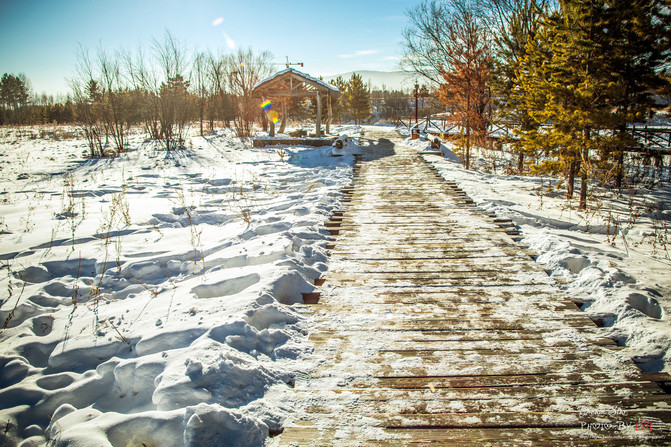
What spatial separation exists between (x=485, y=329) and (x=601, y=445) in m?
1.12

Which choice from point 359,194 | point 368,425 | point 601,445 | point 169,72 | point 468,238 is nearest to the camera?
point 601,445

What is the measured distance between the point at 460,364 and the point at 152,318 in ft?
8.97

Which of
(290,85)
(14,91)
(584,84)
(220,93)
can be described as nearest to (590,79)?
(584,84)

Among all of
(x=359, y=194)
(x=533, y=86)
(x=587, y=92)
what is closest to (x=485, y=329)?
(x=359, y=194)

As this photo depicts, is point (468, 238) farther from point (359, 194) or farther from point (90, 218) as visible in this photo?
point (90, 218)

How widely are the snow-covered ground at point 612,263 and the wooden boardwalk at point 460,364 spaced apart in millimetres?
208

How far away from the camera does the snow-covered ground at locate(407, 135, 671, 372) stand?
2.72 m

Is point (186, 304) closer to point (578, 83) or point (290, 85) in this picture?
point (578, 83)

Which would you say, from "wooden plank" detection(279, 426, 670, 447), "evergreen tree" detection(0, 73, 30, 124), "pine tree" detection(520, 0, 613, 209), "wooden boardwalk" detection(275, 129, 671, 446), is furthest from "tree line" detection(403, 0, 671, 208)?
"evergreen tree" detection(0, 73, 30, 124)

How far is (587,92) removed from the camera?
23.0 ft

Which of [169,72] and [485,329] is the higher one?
[169,72]

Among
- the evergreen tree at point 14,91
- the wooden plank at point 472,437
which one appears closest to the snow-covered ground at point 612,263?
the wooden plank at point 472,437

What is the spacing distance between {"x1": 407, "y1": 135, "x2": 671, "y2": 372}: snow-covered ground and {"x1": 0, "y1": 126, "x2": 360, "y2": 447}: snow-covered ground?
9.05ft

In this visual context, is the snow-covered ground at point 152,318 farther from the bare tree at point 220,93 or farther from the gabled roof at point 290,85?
the bare tree at point 220,93
